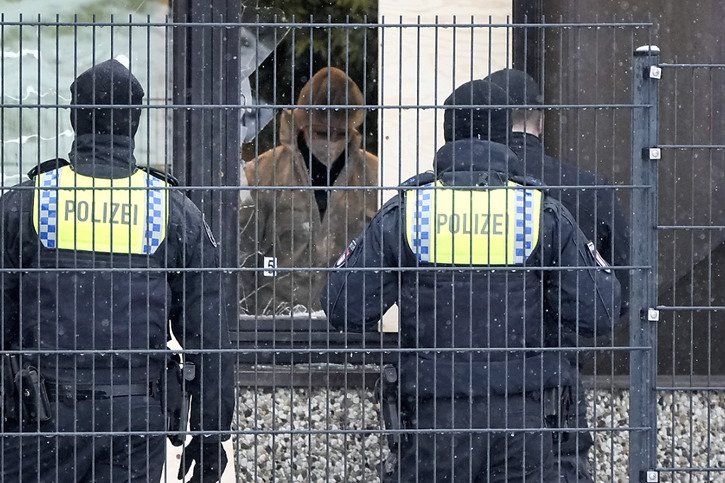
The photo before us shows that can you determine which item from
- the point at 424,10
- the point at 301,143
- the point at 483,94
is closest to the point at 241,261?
the point at 301,143

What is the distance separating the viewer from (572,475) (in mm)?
4812

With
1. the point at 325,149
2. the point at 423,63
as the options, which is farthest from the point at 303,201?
the point at 423,63

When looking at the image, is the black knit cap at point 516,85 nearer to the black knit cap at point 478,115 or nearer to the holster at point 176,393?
the black knit cap at point 478,115

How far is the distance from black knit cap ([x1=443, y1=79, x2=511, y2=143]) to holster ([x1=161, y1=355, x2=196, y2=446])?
42.4 inches

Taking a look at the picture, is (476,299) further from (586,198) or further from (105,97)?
(105,97)

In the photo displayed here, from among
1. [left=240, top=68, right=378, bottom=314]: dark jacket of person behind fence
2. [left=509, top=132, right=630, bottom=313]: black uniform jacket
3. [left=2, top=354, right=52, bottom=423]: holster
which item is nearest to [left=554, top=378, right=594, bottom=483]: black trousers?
[left=509, top=132, right=630, bottom=313]: black uniform jacket

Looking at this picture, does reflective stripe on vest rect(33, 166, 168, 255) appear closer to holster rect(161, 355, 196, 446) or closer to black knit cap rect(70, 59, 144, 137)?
black knit cap rect(70, 59, 144, 137)

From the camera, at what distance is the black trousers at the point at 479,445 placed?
15.0ft

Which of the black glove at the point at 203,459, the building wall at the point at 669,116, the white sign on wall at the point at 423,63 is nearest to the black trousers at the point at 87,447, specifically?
the black glove at the point at 203,459

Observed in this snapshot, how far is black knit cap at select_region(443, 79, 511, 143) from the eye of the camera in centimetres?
468

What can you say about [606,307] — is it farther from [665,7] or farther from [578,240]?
[665,7]

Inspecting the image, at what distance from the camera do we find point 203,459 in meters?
4.73

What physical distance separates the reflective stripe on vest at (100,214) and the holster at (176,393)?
369mm

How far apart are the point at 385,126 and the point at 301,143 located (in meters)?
0.54
